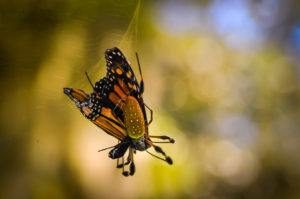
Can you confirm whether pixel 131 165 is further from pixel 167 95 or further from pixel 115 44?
pixel 115 44

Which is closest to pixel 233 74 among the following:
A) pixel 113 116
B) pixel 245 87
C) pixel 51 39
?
pixel 245 87

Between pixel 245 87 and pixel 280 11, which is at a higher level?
pixel 280 11

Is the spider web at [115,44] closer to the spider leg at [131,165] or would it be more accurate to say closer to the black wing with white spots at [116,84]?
the black wing with white spots at [116,84]

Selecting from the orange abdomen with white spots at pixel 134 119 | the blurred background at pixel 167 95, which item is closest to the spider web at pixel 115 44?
the blurred background at pixel 167 95

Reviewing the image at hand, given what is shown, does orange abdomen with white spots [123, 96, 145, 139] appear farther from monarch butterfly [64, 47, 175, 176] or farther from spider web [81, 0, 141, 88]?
spider web [81, 0, 141, 88]

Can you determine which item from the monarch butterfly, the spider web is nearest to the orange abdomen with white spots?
the monarch butterfly

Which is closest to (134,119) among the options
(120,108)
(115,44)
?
(120,108)

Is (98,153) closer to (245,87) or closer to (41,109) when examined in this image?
(41,109)
